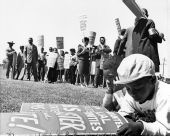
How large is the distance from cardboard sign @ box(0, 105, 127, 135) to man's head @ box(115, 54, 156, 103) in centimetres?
43

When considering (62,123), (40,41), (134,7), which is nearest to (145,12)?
(134,7)

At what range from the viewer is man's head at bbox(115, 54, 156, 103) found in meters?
2.90

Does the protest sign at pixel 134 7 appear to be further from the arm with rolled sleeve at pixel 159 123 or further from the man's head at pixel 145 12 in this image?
the arm with rolled sleeve at pixel 159 123

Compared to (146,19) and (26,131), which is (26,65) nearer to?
(146,19)

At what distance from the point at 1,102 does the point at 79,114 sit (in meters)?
2.29

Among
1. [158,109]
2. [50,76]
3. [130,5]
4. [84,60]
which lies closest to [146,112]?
[158,109]

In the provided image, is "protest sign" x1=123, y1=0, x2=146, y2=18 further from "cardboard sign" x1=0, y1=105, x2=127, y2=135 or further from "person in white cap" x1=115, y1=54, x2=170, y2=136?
"person in white cap" x1=115, y1=54, x2=170, y2=136

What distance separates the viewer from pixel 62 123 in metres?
3.14

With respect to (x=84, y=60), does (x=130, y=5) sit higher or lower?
higher

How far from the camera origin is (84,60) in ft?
38.1

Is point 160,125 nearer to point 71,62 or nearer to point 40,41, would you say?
point 71,62

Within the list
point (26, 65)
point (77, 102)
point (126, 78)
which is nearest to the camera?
point (126, 78)

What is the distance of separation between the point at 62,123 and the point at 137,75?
0.74m

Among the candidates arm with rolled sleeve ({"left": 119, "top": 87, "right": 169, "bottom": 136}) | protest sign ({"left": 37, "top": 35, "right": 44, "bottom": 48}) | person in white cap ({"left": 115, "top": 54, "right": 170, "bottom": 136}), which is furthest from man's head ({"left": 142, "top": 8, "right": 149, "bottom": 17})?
protest sign ({"left": 37, "top": 35, "right": 44, "bottom": 48})
